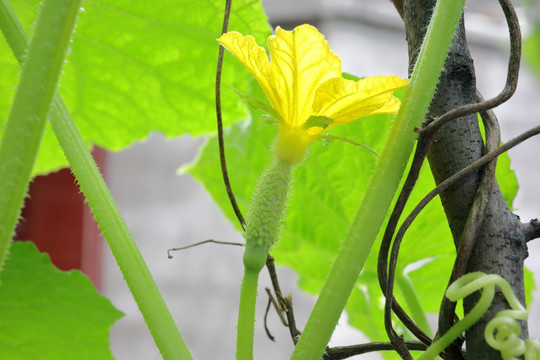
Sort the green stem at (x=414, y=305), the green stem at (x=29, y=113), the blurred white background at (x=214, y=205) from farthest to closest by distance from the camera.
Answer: the blurred white background at (x=214, y=205) → the green stem at (x=414, y=305) → the green stem at (x=29, y=113)

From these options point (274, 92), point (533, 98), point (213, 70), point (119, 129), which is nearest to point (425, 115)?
point (274, 92)

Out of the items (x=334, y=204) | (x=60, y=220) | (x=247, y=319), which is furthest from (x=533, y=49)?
(x=247, y=319)

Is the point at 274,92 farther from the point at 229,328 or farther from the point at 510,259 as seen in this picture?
the point at 229,328

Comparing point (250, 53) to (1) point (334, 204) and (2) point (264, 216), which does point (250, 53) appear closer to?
(2) point (264, 216)

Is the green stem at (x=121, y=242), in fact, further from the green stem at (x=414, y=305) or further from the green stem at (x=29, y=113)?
the green stem at (x=414, y=305)

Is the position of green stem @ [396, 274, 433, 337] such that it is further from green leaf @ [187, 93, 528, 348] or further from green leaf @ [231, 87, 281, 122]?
green leaf @ [231, 87, 281, 122]

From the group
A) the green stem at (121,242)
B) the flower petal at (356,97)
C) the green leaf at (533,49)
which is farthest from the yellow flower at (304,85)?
the green leaf at (533,49)
